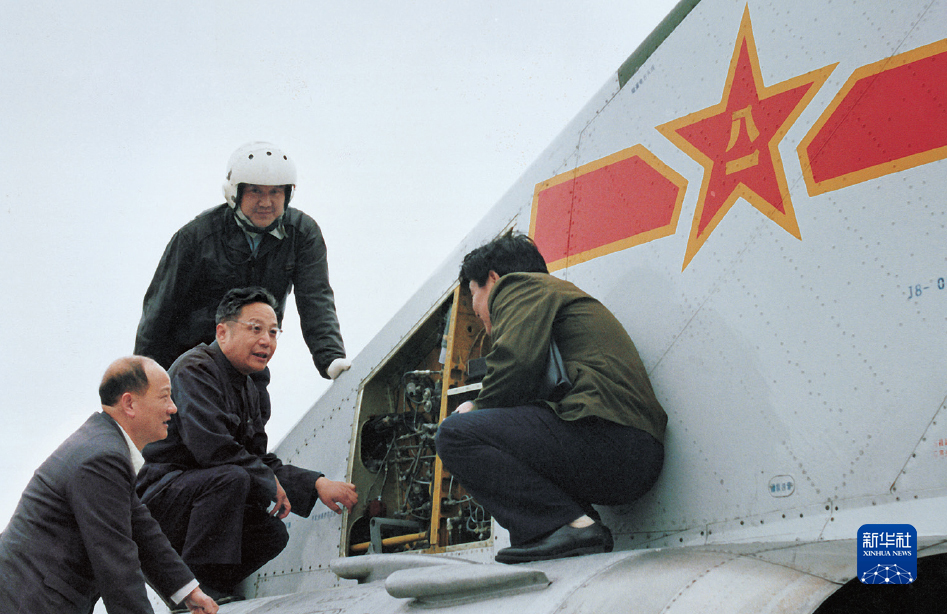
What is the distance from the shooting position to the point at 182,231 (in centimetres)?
513

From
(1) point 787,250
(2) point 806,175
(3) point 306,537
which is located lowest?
(3) point 306,537

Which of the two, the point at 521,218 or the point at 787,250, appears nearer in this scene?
the point at 787,250

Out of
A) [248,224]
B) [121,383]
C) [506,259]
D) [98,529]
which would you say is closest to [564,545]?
[506,259]

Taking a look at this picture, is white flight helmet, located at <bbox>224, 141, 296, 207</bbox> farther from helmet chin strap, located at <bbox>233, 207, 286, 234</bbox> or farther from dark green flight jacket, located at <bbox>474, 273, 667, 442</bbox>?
dark green flight jacket, located at <bbox>474, 273, 667, 442</bbox>

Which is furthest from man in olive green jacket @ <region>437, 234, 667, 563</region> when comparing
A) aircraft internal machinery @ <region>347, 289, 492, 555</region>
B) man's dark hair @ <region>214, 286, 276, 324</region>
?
man's dark hair @ <region>214, 286, 276, 324</region>

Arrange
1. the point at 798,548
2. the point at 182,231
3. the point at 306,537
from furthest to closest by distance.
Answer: the point at 182,231, the point at 306,537, the point at 798,548

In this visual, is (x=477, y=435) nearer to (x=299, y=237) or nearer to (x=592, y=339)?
(x=592, y=339)

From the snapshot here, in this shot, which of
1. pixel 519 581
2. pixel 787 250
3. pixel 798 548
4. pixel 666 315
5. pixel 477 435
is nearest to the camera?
pixel 798 548

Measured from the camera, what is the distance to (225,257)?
203 inches

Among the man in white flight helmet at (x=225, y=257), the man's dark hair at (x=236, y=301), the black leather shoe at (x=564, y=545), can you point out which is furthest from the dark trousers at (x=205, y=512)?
the black leather shoe at (x=564, y=545)

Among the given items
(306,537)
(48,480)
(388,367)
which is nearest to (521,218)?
(388,367)

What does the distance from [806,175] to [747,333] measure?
566 mm

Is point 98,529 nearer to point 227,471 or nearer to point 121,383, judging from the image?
point 121,383

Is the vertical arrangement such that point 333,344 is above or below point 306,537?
above
